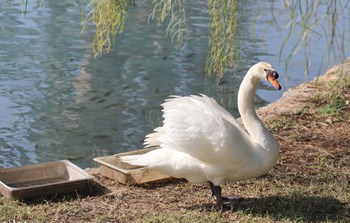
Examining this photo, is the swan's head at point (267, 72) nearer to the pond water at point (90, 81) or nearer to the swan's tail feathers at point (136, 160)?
the swan's tail feathers at point (136, 160)

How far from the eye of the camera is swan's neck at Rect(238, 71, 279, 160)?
4086mm

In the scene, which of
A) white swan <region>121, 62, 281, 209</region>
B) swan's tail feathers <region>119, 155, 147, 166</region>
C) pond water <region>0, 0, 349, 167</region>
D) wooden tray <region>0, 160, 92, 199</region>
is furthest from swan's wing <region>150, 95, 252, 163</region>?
pond water <region>0, 0, 349, 167</region>

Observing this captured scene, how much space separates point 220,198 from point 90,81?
5276mm

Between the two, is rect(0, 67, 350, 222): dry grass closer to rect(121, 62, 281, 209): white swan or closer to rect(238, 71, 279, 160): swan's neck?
rect(121, 62, 281, 209): white swan

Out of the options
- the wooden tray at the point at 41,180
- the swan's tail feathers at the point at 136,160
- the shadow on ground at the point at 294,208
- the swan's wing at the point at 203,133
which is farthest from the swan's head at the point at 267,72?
the wooden tray at the point at 41,180

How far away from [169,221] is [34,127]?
388 cm

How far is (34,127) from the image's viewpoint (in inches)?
291

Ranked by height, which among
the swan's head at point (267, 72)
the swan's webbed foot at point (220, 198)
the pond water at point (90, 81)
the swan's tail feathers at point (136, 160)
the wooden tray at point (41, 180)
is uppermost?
the swan's head at point (267, 72)

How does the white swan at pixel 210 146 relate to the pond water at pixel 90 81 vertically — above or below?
above

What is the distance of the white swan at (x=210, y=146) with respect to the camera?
3928 millimetres

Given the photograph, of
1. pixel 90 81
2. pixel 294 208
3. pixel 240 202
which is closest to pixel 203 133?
pixel 240 202

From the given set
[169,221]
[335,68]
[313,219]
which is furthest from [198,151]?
[335,68]

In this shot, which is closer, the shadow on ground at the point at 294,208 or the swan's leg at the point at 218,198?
the shadow on ground at the point at 294,208

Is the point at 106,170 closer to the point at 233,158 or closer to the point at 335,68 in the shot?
the point at 233,158
